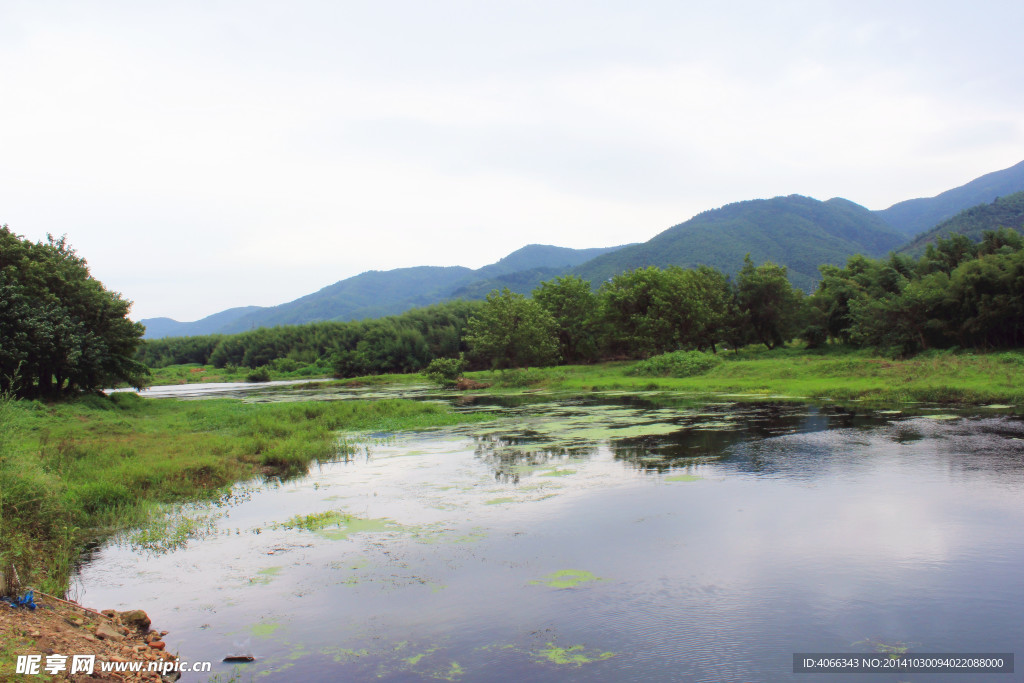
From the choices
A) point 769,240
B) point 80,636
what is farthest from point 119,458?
point 769,240

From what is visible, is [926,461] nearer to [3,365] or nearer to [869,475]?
[869,475]

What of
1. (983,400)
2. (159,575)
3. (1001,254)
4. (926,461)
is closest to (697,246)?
(1001,254)

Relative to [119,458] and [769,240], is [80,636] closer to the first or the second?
[119,458]

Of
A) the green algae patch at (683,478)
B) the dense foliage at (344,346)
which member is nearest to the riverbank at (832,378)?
the green algae patch at (683,478)

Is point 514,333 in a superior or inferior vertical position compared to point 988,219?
inferior

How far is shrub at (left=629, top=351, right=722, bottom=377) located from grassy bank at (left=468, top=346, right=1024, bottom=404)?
557 mm

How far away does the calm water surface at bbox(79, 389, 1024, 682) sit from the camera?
672cm

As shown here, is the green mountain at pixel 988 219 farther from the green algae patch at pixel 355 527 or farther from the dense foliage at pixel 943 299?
the green algae patch at pixel 355 527

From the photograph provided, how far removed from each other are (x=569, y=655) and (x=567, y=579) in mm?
2097

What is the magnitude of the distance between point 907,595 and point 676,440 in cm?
1194

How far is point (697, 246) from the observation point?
135 metres

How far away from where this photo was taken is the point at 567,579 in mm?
8711

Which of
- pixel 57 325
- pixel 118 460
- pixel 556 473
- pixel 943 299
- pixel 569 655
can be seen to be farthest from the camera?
pixel 943 299

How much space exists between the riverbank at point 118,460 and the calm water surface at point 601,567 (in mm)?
924
